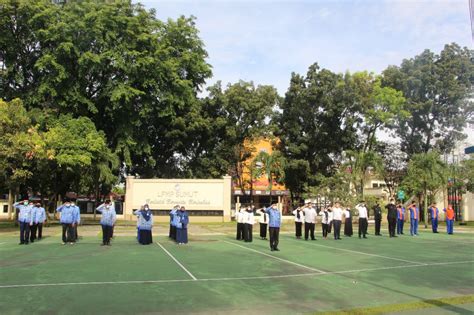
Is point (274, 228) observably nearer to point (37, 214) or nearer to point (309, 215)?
point (309, 215)

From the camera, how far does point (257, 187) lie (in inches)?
2173

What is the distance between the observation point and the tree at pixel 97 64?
31.5 metres

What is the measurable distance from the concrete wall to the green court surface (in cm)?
2033

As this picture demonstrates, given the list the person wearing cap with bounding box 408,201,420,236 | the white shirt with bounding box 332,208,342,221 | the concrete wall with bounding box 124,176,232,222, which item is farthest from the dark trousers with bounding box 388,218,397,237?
the concrete wall with bounding box 124,176,232,222

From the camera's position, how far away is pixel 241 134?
43.5 meters

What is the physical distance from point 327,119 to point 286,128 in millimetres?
4069

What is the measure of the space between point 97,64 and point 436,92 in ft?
98.7

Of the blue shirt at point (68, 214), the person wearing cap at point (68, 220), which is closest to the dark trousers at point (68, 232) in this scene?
the person wearing cap at point (68, 220)

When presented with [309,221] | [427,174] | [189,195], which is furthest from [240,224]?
[427,174]

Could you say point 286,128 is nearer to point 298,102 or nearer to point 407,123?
point 298,102

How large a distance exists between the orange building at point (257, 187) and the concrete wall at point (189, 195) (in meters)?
5.90

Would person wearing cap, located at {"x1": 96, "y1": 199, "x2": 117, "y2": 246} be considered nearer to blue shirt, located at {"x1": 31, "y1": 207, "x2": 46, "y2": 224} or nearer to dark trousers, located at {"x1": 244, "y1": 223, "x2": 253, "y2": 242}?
blue shirt, located at {"x1": 31, "y1": 207, "x2": 46, "y2": 224}

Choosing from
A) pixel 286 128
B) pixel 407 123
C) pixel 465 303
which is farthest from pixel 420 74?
pixel 465 303

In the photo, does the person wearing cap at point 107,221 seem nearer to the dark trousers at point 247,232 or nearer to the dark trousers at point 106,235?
the dark trousers at point 106,235
